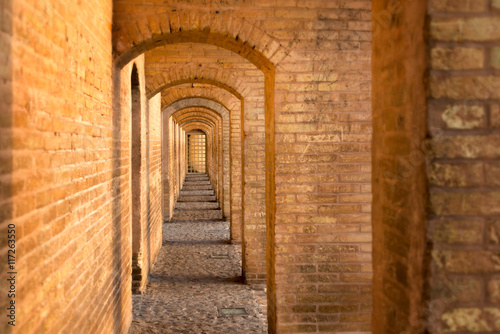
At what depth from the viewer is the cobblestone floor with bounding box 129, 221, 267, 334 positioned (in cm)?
608

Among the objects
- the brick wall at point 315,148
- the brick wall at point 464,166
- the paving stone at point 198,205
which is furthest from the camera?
the paving stone at point 198,205

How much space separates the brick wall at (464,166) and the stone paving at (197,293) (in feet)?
13.8

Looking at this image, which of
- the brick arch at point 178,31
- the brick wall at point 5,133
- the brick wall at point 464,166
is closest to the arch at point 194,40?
the brick arch at point 178,31

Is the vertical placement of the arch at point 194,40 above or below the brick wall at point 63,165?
above

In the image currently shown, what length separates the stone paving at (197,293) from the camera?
6.10 meters

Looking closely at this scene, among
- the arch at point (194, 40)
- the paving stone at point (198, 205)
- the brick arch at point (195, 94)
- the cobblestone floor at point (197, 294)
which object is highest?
the brick arch at point (195, 94)

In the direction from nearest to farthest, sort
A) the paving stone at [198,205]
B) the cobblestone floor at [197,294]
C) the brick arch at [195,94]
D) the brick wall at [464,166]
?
the brick wall at [464,166], the cobblestone floor at [197,294], the brick arch at [195,94], the paving stone at [198,205]

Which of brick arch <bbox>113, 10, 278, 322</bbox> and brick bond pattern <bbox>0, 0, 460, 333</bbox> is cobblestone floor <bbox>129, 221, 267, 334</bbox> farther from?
brick arch <bbox>113, 10, 278, 322</bbox>

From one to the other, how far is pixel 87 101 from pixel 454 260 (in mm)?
2818

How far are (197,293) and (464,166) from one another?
6151 millimetres

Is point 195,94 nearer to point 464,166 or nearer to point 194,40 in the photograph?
point 194,40

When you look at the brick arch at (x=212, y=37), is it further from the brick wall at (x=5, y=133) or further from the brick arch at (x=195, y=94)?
the brick arch at (x=195, y=94)

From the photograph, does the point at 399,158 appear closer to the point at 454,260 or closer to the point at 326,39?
the point at 454,260

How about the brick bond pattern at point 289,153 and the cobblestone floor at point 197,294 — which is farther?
the cobblestone floor at point 197,294
